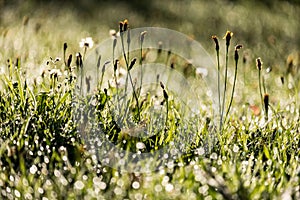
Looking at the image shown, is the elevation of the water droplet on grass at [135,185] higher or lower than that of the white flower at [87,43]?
lower

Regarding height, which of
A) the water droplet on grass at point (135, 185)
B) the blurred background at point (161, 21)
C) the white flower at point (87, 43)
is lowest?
the water droplet on grass at point (135, 185)

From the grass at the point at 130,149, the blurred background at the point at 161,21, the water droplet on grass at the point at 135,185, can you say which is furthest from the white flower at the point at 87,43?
the blurred background at the point at 161,21

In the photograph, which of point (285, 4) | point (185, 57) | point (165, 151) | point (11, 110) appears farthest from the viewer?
point (285, 4)

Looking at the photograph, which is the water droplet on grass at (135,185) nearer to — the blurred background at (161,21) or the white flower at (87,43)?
the white flower at (87,43)

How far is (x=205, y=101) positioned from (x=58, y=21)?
2679 mm

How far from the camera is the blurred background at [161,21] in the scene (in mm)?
5000

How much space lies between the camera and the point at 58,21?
5.79 meters

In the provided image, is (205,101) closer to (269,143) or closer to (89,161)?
(269,143)

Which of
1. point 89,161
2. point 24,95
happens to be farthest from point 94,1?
point 89,161

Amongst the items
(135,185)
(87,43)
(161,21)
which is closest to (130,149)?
(135,185)

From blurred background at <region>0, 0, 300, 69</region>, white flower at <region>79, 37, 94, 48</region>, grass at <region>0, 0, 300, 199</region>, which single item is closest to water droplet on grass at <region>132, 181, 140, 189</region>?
grass at <region>0, 0, 300, 199</region>

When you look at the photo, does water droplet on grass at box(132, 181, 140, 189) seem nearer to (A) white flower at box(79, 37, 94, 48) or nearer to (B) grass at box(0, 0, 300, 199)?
→ (B) grass at box(0, 0, 300, 199)

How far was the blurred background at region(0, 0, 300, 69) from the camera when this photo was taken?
5.00m

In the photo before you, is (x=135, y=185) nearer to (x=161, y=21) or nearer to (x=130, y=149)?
(x=130, y=149)
